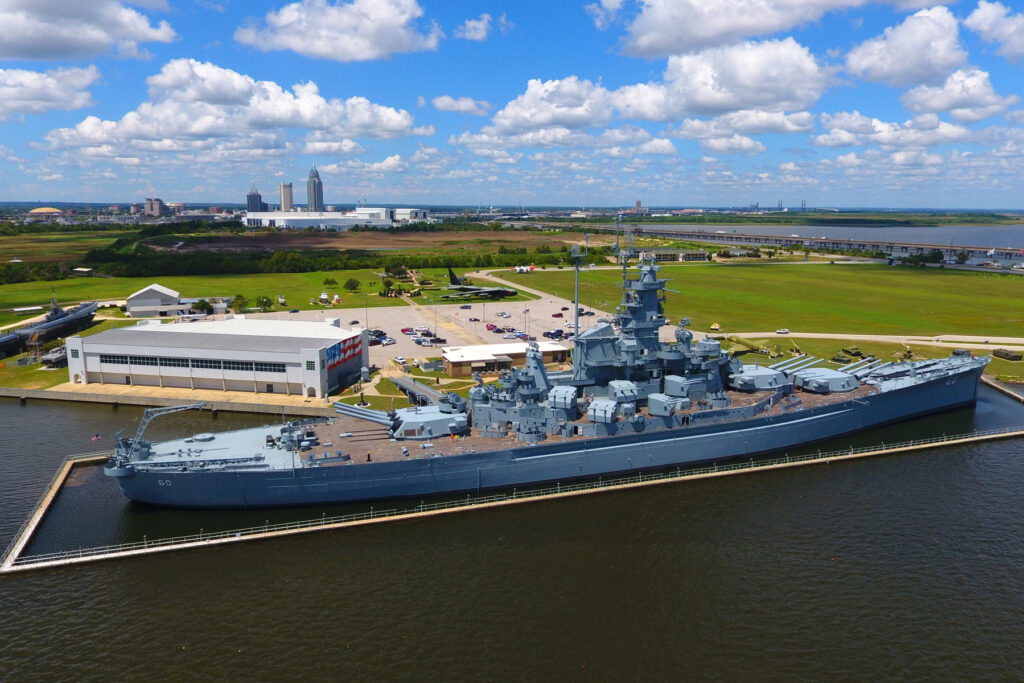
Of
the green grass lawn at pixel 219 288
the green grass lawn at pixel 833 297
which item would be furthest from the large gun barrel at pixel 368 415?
the green grass lawn at pixel 219 288

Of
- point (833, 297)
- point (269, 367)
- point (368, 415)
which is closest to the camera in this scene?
point (368, 415)

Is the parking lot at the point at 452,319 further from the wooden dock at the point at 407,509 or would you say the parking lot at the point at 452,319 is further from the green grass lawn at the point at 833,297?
the wooden dock at the point at 407,509

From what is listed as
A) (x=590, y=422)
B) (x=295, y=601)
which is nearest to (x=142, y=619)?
(x=295, y=601)

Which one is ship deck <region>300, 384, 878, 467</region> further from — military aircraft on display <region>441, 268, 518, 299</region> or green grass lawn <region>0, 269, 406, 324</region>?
military aircraft on display <region>441, 268, 518, 299</region>

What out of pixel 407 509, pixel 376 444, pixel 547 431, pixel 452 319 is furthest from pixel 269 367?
pixel 452 319

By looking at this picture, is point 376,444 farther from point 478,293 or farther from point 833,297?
point 833,297

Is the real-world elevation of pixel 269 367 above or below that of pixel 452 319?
above
